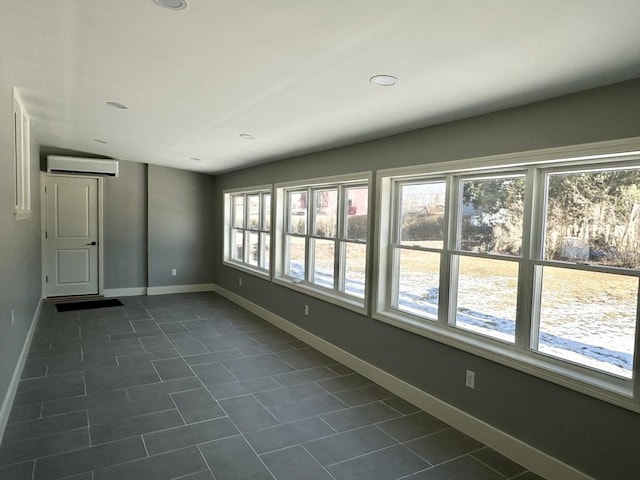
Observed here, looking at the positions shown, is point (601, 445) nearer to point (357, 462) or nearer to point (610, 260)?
point (610, 260)

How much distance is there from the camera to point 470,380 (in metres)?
2.94

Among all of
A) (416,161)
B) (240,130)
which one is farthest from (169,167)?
(416,161)

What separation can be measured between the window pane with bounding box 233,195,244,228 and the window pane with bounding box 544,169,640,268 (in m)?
5.48

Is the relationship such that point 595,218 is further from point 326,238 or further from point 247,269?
point 247,269

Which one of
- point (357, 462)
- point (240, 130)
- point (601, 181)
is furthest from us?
point (240, 130)

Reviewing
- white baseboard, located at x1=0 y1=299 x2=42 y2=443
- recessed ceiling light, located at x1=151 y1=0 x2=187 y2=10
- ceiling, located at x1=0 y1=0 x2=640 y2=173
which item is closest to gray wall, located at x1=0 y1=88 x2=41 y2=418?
white baseboard, located at x1=0 y1=299 x2=42 y2=443

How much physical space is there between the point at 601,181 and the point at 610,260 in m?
0.46

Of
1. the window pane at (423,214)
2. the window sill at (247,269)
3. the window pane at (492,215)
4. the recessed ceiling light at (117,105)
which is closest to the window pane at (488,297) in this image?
the window pane at (492,215)

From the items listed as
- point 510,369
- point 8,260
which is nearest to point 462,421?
point 510,369

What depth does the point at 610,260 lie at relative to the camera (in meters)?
2.30

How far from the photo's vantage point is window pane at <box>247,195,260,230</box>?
6.59 metres

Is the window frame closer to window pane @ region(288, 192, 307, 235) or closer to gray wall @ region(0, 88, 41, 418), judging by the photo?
window pane @ region(288, 192, 307, 235)

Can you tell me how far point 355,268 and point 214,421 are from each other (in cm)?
210

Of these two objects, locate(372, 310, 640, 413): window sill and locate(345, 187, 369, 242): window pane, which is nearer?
locate(372, 310, 640, 413): window sill
